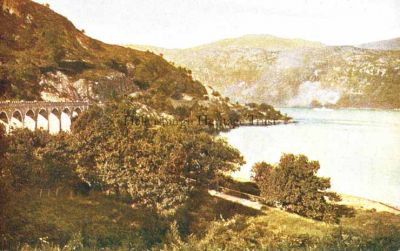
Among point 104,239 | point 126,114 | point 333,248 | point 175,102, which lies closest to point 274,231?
point 333,248

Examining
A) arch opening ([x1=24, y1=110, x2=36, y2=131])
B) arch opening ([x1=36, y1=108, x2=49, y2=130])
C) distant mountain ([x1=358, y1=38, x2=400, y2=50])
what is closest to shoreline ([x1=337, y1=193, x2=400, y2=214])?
distant mountain ([x1=358, y1=38, x2=400, y2=50])

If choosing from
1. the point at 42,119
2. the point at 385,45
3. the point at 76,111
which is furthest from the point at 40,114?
the point at 385,45

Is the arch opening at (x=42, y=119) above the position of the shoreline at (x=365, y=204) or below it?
above

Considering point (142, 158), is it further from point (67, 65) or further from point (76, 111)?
point (67, 65)

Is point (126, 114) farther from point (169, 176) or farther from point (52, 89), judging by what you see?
point (52, 89)

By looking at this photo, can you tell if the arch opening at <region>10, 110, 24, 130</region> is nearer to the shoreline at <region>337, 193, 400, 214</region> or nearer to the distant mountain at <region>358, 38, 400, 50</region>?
the shoreline at <region>337, 193, 400, 214</region>

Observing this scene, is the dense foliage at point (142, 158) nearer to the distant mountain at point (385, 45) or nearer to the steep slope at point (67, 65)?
the steep slope at point (67, 65)

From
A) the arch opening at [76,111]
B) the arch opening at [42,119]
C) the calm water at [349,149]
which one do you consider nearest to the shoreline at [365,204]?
the calm water at [349,149]
